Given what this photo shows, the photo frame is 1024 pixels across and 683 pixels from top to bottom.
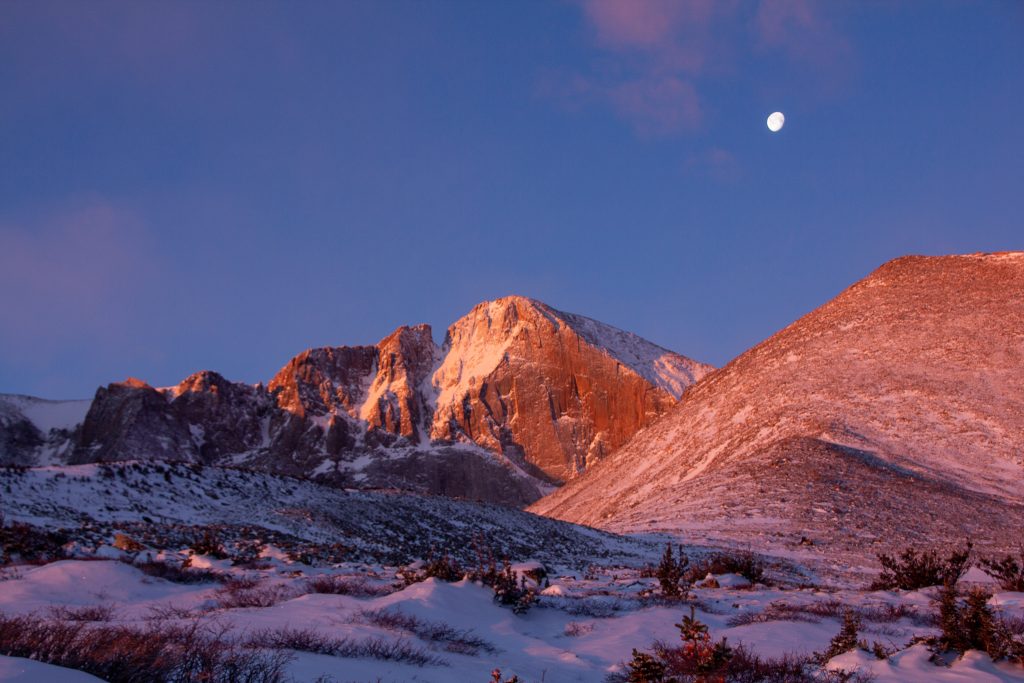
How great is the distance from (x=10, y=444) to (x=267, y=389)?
2324 inches

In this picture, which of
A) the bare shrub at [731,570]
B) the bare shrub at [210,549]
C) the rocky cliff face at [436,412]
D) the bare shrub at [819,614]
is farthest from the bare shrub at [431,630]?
the rocky cliff face at [436,412]

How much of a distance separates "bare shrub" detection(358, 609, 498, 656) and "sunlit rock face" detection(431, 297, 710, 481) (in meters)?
165

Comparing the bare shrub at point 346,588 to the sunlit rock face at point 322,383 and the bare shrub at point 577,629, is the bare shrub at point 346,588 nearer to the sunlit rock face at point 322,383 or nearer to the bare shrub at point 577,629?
the bare shrub at point 577,629

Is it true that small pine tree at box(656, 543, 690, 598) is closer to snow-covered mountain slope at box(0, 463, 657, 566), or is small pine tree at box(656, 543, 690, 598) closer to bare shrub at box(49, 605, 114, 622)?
snow-covered mountain slope at box(0, 463, 657, 566)

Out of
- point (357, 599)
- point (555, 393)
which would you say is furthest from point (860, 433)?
point (555, 393)

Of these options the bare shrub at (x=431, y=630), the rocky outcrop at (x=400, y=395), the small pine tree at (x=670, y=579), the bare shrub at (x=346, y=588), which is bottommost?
the bare shrub at (x=346, y=588)

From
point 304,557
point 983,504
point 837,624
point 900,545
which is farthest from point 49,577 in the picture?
point 983,504

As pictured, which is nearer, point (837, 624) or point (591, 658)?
point (591, 658)

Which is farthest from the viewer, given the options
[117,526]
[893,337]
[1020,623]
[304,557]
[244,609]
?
[893,337]

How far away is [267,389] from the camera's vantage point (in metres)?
192

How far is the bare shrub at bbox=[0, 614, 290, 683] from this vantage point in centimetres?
344

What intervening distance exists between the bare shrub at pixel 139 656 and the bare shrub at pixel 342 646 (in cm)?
70

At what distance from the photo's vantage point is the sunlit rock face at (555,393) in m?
174

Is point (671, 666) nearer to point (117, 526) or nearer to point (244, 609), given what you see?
point (244, 609)
